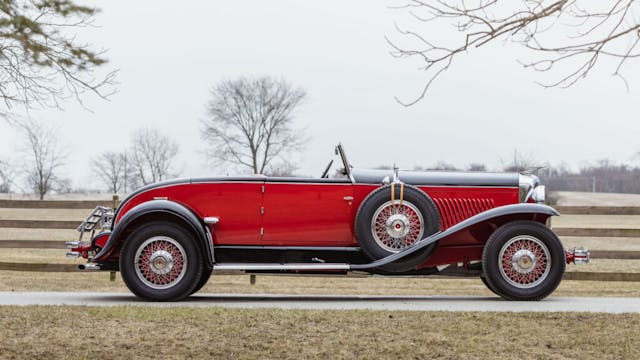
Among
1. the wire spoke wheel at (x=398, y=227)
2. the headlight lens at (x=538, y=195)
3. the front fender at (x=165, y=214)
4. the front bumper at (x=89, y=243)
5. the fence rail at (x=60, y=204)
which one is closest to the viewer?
the front fender at (x=165, y=214)

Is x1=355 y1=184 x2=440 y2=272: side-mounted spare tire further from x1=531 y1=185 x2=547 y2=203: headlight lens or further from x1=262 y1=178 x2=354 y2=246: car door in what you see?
x1=531 y1=185 x2=547 y2=203: headlight lens

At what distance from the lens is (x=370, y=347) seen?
6203 mm

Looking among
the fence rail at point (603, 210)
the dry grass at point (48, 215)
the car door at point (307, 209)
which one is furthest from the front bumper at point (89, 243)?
the dry grass at point (48, 215)

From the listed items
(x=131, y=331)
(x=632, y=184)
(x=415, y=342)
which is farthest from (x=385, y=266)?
(x=632, y=184)

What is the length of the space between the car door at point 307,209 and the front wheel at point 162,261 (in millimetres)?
847

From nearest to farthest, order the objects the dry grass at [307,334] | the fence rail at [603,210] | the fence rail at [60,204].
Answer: the dry grass at [307,334] < the fence rail at [603,210] < the fence rail at [60,204]

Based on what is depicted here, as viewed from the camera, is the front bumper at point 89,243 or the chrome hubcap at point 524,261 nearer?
the chrome hubcap at point 524,261

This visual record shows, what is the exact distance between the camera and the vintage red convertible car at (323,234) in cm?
844

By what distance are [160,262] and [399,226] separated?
2.59 metres

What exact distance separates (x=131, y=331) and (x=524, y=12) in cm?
404

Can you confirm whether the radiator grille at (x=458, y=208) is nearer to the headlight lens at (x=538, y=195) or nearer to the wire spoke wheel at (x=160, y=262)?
the headlight lens at (x=538, y=195)

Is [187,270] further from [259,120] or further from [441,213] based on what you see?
[259,120]

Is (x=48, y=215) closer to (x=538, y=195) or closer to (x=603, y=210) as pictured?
(x=603, y=210)

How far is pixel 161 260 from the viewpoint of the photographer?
8430 millimetres
